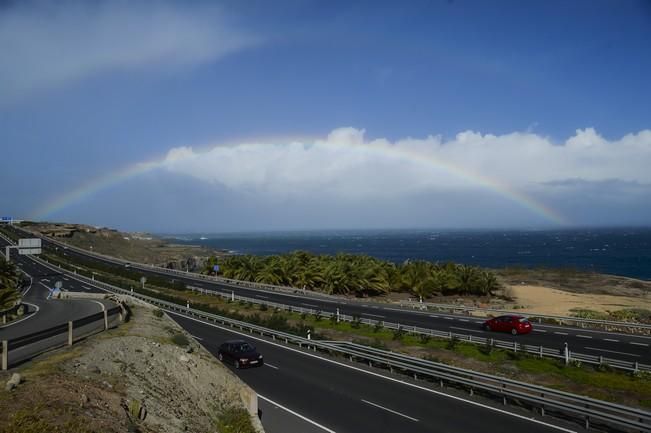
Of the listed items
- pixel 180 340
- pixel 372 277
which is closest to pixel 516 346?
pixel 180 340

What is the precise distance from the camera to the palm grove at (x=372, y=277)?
6038 centimetres

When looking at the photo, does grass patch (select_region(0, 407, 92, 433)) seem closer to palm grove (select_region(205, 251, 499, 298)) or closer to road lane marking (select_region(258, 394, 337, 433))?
road lane marking (select_region(258, 394, 337, 433))

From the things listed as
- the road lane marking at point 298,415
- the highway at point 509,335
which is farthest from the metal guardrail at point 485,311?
the road lane marking at point 298,415

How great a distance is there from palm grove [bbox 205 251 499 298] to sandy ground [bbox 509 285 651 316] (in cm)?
480

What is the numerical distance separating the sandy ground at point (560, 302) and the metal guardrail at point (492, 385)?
1180 inches

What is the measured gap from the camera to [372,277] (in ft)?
204

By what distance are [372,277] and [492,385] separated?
140 feet

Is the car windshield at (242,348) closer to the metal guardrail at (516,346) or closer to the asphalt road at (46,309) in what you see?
the asphalt road at (46,309)

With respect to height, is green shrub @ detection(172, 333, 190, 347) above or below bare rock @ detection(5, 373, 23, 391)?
below

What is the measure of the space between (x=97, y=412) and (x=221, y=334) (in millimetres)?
25031

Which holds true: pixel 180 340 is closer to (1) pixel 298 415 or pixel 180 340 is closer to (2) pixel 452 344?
(1) pixel 298 415

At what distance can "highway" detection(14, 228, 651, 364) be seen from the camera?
29.5 metres

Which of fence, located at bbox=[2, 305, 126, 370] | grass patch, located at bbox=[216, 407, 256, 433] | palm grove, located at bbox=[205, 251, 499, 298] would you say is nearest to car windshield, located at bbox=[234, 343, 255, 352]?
fence, located at bbox=[2, 305, 126, 370]

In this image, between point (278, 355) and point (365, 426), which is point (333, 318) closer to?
point (278, 355)
